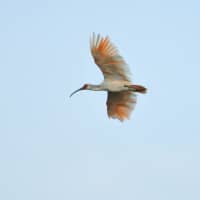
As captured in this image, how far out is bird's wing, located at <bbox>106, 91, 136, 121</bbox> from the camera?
1361 inches

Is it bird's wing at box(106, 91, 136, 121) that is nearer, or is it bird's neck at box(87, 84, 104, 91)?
bird's neck at box(87, 84, 104, 91)

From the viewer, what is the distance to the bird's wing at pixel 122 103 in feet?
113

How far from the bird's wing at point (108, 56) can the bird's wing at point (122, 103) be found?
1044 millimetres

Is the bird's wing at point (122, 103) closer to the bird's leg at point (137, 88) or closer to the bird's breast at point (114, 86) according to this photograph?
the bird's breast at point (114, 86)

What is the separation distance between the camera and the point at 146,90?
109 ft

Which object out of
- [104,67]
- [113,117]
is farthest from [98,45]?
[113,117]

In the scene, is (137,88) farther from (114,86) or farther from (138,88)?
(114,86)

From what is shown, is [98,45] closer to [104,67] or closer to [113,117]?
[104,67]

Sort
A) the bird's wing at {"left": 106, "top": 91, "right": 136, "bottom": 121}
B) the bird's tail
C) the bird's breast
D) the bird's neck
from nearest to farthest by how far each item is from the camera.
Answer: the bird's tail → the bird's breast → the bird's neck → the bird's wing at {"left": 106, "top": 91, "right": 136, "bottom": 121}

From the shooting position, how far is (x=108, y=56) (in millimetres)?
33438

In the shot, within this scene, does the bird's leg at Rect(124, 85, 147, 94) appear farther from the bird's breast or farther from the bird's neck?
the bird's neck

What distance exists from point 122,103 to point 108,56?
7.41 feet

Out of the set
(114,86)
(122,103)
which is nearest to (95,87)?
(114,86)

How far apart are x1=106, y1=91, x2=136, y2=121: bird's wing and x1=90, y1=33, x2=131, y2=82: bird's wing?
3.43 ft
